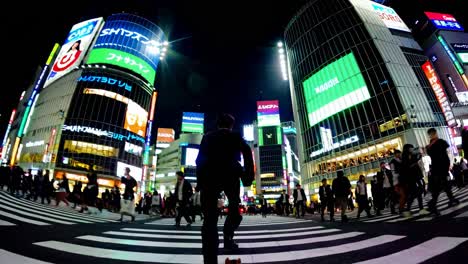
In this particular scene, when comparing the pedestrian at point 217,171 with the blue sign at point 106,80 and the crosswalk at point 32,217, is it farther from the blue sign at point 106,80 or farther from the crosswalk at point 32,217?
the blue sign at point 106,80

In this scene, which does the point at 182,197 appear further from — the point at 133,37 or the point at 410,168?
the point at 133,37

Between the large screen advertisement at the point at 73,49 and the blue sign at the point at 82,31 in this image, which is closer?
the large screen advertisement at the point at 73,49

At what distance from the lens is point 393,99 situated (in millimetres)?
28625

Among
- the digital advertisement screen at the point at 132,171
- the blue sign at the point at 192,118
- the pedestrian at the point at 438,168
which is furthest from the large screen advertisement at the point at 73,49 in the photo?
the pedestrian at the point at 438,168

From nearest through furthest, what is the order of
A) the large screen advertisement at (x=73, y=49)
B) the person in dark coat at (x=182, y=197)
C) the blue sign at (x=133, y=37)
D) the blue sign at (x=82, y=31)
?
the person in dark coat at (x=182, y=197) < the large screen advertisement at (x=73, y=49) < the blue sign at (x=82, y=31) < the blue sign at (x=133, y=37)

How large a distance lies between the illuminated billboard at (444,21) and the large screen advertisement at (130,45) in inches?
2101

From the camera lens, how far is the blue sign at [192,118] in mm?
80625

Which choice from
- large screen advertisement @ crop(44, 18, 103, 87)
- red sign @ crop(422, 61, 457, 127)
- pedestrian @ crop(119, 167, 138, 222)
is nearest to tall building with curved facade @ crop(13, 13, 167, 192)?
large screen advertisement @ crop(44, 18, 103, 87)

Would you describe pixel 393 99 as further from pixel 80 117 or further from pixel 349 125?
pixel 80 117

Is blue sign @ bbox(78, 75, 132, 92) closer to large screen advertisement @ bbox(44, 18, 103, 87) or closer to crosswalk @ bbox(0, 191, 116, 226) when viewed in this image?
large screen advertisement @ bbox(44, 18, 103, 87)

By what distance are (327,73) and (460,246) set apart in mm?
39764

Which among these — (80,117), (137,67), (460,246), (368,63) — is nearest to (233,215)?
(460,246)

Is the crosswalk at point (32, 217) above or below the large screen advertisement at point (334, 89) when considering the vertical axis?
below

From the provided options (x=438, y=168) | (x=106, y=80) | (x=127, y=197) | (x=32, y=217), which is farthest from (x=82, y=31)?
(x=438, y=168)
